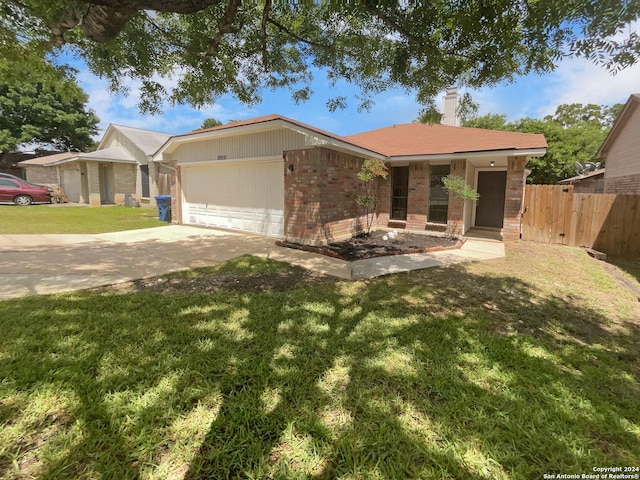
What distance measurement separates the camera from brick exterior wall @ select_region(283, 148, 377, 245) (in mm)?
8055

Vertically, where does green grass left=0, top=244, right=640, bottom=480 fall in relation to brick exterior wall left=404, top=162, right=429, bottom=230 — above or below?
below

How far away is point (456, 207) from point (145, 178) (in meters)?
19.2

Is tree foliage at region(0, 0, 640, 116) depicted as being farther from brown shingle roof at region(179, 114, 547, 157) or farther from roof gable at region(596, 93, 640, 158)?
roof gable at region(596, 93, 640, 158)

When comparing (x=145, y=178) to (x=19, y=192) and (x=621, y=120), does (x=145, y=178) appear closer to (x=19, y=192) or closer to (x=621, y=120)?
(x=19, y=192)

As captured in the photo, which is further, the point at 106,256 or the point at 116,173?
the point at 116,173

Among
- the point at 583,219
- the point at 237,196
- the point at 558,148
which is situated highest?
the point at 558,148

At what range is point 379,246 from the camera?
8672 mm

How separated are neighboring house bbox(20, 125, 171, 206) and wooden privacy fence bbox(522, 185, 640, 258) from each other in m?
18.4

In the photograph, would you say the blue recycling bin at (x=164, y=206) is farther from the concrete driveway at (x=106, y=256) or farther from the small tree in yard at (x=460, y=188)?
the small tree in yard at (x=460, y=188)

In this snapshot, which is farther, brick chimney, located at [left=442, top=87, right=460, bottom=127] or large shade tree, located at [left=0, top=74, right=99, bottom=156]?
large shade tree, located at [left=0, top=74, right=99, bottom=156]

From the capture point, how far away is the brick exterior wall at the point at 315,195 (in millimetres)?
8055

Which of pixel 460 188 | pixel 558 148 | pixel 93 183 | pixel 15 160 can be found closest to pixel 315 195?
pixel 460 188

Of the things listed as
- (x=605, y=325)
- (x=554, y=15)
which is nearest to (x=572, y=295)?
(x=605, y=325)

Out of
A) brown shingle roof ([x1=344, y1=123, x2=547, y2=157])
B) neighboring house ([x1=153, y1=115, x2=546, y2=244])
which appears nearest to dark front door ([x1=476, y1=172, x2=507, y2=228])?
neighboring house ([x1=153, y1=115, x2=546, y2=244])
